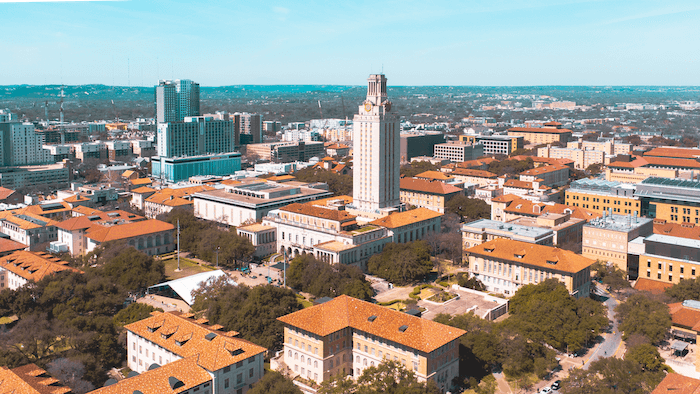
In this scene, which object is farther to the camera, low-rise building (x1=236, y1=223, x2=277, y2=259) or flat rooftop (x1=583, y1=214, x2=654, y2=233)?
low-rise building (x1=236, y1=223, x2=277, y2=259)

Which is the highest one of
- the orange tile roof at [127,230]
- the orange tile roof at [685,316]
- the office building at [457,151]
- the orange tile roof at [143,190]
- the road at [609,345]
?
the office building at [457,151]

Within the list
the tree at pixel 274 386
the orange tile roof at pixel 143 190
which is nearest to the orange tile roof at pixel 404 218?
the tree at pixel 274 386

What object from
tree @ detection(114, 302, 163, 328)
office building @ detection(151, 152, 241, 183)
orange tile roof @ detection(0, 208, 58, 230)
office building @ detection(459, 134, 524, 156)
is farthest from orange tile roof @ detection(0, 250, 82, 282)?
office building @ detection(459, 134, 524, 156)

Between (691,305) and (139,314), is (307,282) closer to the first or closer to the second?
(139,314)

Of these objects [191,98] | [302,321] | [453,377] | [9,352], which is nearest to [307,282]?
[302,321]

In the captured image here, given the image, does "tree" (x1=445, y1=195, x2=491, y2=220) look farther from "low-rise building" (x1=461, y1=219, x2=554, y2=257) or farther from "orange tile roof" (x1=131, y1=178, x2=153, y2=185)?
"orange tile roof" (x1=131, y1=178, x2=153, y2=185)

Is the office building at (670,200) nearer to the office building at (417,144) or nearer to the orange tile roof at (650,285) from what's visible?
the orange tile roof at (650,285)
